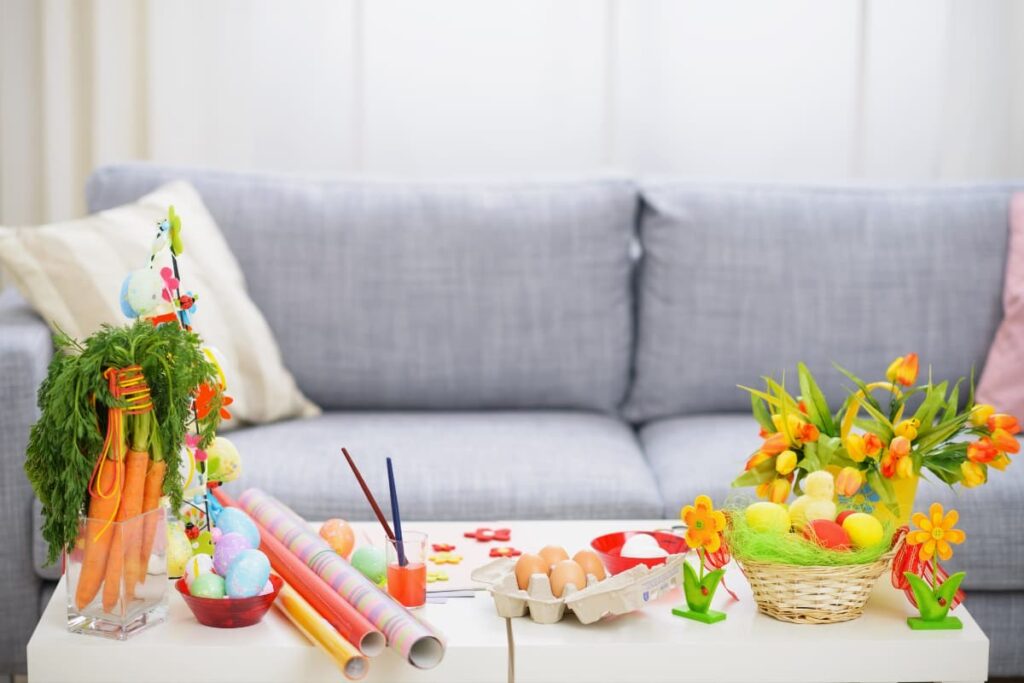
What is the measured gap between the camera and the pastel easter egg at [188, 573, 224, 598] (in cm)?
123

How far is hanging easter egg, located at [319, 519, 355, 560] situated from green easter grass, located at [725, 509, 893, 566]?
45cm

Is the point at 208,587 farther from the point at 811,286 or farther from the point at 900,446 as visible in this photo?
the point at 811,286

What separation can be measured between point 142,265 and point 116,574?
102 cm

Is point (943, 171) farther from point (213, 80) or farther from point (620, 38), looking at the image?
point (213, 80)

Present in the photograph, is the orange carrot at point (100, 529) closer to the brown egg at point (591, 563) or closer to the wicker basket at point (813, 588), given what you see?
the brown egg at point (591, 563)

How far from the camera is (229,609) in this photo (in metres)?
1.23

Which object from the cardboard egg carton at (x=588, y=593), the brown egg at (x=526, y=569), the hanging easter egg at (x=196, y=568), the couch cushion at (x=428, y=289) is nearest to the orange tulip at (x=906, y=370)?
the cardboard egg carton at (x=588, y=593)

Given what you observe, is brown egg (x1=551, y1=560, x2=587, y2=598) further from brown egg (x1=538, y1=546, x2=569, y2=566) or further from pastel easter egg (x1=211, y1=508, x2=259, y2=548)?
pastel easter egg (x1=211, y1=508, x2=259, y2=548)

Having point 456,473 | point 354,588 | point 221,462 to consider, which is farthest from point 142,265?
point 354,588

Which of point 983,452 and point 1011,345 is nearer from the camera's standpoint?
point 983,452

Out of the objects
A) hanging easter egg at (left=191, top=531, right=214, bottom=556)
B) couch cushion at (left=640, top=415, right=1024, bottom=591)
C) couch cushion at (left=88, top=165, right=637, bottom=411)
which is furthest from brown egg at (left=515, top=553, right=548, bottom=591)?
couch cushion at (left=88, top=165, right=637, bottom=411)

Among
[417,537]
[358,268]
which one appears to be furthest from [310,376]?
[417,537]

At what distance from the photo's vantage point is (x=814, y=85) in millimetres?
2855

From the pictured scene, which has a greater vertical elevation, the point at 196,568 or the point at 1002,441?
the point at 1002,441
